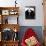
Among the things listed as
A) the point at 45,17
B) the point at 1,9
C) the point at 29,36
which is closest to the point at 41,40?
the point at 29,36

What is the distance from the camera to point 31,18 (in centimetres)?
538

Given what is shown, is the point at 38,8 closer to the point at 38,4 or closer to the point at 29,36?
the point at 38,4

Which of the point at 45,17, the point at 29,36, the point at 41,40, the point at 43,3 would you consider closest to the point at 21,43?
the point at 29,36

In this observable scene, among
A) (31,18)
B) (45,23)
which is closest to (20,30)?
(31,18)

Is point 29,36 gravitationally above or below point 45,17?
below

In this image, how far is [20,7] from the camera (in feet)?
17.7

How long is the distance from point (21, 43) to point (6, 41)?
1.70ft

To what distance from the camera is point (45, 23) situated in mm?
5148

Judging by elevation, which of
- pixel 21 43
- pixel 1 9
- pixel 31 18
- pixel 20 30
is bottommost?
pixel 21 43

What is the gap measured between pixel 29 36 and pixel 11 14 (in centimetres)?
98

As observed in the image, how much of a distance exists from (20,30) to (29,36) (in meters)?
0.42

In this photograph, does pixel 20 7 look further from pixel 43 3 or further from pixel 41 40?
pixel 41 40

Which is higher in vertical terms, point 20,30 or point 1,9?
point 1,9

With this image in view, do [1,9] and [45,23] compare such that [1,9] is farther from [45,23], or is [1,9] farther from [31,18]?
[45,23]
